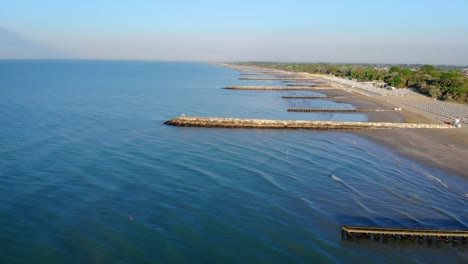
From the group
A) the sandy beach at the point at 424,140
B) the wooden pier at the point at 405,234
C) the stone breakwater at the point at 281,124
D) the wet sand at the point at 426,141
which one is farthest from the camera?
the stone breakwater at the point at 281,124

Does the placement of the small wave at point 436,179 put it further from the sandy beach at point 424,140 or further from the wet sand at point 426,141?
the wet sand at point 426,141

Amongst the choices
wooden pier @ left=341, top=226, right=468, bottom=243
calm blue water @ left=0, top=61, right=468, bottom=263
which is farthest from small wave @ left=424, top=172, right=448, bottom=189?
wooden pier @ left=341, top=226, right=468, bottom=243

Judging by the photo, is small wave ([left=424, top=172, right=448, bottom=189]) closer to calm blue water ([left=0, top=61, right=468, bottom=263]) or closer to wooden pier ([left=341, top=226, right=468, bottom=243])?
calm blue water ([left=0, top=61, right=468, bottom=263])

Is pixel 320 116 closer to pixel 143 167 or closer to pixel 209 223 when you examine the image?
pixel 143 167

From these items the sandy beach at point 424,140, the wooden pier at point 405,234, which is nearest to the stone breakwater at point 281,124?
the sandy beach at point 424,140

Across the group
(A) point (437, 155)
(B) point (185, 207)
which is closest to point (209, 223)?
(B) point (185, 207)

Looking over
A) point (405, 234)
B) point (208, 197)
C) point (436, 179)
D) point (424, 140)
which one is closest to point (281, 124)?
point (424, 140)
